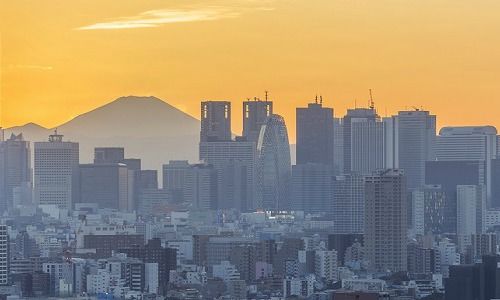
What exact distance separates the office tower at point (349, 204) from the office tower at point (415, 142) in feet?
5.29

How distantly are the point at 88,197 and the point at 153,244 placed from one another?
1907cm

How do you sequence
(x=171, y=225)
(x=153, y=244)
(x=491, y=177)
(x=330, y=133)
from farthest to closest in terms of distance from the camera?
1. (x=330, y=133)
2. (x=491, y=177)
3. (x=171, y=225)
4. (x=153, y=244)

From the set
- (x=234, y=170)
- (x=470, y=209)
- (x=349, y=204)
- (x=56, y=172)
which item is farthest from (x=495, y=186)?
(x=56, y=172)

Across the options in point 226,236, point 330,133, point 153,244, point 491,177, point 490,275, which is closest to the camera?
point 490,275

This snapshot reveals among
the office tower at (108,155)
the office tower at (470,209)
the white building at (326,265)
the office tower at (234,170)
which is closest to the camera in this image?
the white building at (326,265)

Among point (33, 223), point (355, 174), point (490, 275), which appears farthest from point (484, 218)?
point (490, 275)

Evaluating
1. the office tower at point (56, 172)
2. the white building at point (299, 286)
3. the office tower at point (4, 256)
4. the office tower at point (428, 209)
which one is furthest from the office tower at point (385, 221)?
the office tower at point (56, 172)

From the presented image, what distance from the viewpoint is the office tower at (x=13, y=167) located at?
53.6 m

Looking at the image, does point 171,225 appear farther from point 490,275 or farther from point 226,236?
point 490,275

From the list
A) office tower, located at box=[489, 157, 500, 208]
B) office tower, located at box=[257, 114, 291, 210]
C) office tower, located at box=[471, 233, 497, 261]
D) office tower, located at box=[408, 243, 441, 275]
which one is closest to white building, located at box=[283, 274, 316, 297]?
office tower, located at box=[408, 243, 441, 275]

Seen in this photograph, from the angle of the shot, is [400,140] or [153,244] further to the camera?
[400,140]

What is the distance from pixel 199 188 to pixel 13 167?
5.86m

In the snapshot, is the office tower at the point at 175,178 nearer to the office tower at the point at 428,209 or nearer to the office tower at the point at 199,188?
the office tower at the point at 199,188

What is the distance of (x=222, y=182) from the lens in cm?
6116
